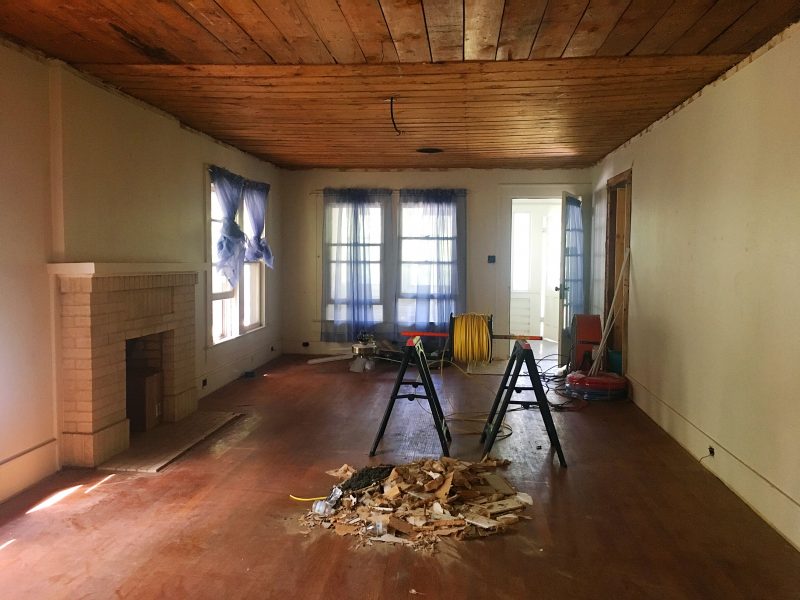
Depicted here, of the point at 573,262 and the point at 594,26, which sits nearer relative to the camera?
the point at 594,26

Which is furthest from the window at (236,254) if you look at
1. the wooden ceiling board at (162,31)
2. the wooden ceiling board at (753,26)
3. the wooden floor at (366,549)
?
the wooden ceiling board at (753,26)

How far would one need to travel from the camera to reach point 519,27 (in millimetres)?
2949

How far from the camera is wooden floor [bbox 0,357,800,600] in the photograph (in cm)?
250

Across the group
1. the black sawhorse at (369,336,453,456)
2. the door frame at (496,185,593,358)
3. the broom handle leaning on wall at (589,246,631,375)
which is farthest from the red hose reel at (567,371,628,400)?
the door frame at (496,185,593,358)

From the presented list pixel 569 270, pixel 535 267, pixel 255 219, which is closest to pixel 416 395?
pixel 255 219

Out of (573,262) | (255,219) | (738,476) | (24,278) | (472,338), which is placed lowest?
(738,476)

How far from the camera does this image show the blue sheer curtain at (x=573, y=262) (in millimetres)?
7254

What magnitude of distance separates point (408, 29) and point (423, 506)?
8.32 ft

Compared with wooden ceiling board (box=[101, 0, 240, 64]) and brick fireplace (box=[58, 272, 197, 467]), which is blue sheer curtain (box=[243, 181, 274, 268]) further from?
wooden ceiling board (box=[101, 0, 240, 64])

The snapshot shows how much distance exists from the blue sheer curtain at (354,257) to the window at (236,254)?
104 cm

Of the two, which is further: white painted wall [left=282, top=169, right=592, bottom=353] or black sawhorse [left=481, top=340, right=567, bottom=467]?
white painted wall [left=282, top=169, right=592, bottom=353]

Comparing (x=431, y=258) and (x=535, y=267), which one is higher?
(x=431, y=258)

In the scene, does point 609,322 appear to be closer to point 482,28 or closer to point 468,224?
point 468,224

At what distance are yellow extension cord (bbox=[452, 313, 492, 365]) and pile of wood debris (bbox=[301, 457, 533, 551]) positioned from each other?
4.47 feet
